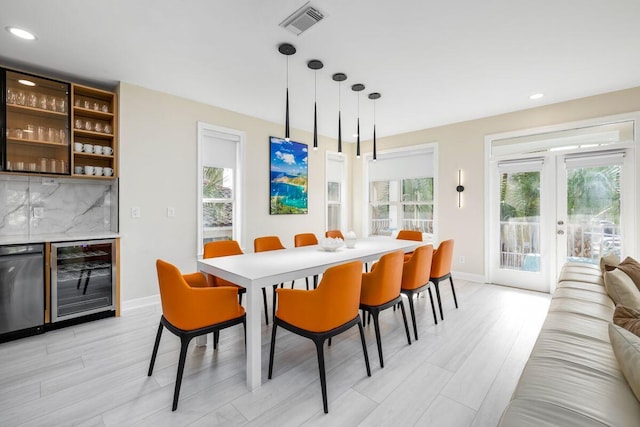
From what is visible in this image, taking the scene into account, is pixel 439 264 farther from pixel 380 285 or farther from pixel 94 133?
pixel 94 133

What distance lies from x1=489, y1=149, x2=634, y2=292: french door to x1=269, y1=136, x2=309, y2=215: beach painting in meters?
3.14

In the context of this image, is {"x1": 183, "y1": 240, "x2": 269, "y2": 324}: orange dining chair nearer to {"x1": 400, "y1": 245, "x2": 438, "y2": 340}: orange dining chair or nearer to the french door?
{"x1": 400, "y1": 245, "x2": 438, "y2": 340}: orange dining chair

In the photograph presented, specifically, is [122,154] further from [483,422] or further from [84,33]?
[483,422]

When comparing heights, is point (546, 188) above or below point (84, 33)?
below

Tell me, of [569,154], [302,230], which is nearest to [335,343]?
[302,230]

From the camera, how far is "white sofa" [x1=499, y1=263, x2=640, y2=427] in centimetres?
94

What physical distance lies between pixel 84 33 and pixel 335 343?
3439 millimetres

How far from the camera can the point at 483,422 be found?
1650 mm

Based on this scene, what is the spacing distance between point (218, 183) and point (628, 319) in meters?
4.35

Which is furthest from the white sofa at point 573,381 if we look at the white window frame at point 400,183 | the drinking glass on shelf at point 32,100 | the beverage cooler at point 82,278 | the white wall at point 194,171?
the drinking glass on shelf at point 32,100

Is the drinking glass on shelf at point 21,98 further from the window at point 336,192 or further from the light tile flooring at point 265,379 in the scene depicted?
the window at point 336,192

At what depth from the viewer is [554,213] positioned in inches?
159

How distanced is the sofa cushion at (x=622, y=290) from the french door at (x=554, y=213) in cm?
213

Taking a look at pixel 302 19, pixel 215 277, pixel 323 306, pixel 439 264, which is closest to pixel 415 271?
pixel 439 264
